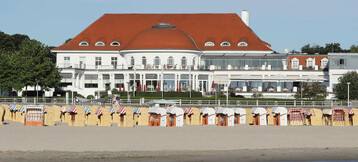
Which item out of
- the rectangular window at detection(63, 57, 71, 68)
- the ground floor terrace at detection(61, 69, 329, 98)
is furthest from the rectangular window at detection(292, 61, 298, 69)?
the rectangular window at detection(63, 57, 71, 68)

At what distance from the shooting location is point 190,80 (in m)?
85.2

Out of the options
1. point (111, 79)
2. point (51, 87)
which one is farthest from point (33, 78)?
point (111, 79)

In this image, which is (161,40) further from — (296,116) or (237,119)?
(296,116)

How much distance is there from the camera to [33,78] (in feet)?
262

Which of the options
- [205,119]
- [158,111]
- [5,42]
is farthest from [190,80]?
[158,111]

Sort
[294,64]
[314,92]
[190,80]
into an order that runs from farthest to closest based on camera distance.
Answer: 1. [294,64]
2. [190,80]
3. [314,92]

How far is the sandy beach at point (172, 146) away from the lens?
929 inches

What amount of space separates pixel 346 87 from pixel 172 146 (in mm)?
57732

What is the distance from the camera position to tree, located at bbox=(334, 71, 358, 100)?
8031cm

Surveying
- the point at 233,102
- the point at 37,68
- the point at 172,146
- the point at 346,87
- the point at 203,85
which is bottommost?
the point at 172,146

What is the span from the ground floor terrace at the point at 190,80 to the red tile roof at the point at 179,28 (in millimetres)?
4846

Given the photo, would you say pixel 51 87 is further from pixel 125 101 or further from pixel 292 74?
pixel 292 74

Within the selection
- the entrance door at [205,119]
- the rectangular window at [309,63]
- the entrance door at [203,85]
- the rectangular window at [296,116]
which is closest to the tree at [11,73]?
the entrance door at [203,85]

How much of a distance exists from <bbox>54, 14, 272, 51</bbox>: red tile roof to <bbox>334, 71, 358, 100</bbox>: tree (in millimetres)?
13971
